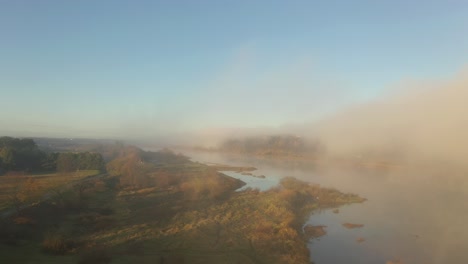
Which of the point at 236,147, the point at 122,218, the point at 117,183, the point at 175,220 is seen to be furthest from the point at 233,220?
the point at 236,147

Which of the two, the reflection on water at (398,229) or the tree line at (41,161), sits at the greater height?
the tree line at (41,161)

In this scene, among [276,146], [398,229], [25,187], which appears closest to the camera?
[25,187]

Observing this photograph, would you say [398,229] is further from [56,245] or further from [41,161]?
[41,161]

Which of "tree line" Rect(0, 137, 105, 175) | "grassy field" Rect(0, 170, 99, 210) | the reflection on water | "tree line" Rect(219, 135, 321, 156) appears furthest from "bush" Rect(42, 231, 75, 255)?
"tree line" Rect(219, 135, 321, 156)

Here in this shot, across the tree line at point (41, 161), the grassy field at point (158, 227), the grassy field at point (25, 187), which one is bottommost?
the grassy field at point (158, 227)

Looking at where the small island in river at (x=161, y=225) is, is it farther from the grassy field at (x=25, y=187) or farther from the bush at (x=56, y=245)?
the grassy field at (x=25, y=187)

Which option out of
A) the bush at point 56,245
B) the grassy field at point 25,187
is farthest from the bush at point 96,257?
the grassy field at point 25,187

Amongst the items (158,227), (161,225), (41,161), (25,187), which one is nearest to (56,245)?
(158,227)

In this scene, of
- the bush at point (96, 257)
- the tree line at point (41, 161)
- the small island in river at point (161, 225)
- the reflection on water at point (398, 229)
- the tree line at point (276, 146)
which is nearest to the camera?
the bush at point (96, 257)

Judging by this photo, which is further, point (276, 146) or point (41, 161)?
point (276, 146)
